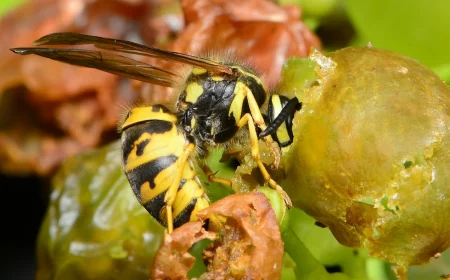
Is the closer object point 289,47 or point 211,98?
point 211,98

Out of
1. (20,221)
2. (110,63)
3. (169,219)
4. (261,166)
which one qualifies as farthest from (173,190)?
(20,221)

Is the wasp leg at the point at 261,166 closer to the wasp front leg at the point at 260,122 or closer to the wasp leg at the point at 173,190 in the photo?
the wasp front leg at the point at 260,122

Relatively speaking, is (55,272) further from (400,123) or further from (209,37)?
(400,123)

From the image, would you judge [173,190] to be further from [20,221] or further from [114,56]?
[20,221]

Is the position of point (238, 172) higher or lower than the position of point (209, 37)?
lower

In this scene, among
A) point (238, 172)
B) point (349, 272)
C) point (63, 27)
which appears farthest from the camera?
point (63, 27)

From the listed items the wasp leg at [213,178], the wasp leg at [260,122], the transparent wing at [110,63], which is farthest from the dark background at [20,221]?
the wasp leg at [260,122]

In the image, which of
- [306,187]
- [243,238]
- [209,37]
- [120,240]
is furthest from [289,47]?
[243,238]

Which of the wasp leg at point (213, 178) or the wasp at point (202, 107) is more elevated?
the wasp at point (202, 107)
